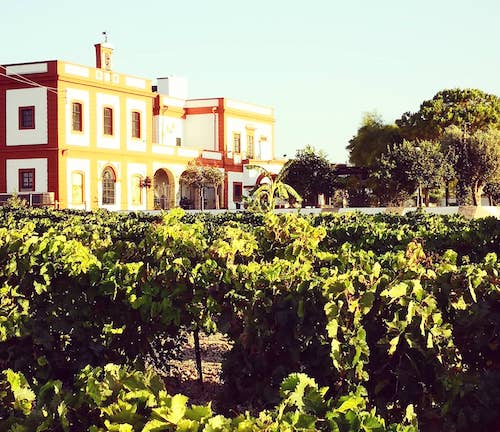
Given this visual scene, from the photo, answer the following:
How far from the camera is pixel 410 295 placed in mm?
4965

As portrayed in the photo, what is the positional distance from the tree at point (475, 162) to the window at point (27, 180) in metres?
25.2

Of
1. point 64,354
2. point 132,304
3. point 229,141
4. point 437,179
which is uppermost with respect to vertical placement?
point 229,141

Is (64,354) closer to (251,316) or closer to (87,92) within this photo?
(251,316)

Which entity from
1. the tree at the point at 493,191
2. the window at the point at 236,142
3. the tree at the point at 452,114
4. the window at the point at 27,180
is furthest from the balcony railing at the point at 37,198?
the tree at the point at 452,114

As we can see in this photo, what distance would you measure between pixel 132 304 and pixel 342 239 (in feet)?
18.3

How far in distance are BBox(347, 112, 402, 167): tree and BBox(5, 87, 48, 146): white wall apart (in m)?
28.3

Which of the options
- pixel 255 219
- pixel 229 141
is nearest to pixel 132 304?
pixel 255 219

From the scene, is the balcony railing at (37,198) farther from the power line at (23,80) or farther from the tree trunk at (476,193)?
the tree trunk at (476,193)

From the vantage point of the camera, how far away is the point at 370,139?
61562 mm

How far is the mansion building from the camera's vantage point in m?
39.2

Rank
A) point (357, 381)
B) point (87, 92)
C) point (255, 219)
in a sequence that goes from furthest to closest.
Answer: point (87, 92) → point (255, 219) → point (357, 381)

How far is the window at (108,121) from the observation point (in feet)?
138

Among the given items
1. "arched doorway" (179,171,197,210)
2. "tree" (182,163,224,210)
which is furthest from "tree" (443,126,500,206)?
"arched doorway" (179,171,197,210)

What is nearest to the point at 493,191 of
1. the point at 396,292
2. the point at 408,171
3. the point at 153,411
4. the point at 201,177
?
the point at 408,171
